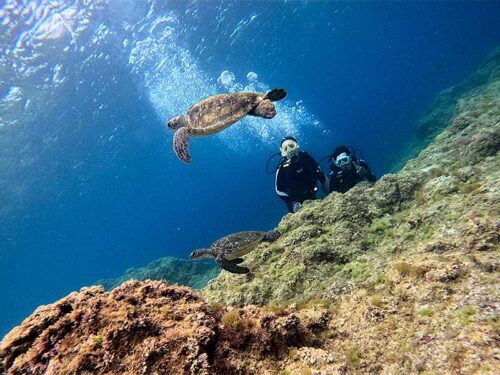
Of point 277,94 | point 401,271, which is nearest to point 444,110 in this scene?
→ point 277,94

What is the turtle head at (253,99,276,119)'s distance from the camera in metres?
4.06

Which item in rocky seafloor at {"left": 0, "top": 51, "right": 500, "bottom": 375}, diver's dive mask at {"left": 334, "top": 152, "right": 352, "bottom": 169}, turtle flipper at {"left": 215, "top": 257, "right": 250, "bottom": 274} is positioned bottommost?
rocky seafloor at {"left": 0, "top": 51, "right": 500, "bottom": 375}

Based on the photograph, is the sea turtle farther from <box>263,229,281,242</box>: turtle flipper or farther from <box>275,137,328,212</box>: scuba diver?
<box>275,137,328,212</box>: scuba diver

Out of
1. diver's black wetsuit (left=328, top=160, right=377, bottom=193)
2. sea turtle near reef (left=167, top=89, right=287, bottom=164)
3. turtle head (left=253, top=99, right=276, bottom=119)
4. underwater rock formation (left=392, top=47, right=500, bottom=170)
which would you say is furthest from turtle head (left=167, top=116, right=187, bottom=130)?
underwater rock formation (left=392, top=47, right=500, bottom=170)

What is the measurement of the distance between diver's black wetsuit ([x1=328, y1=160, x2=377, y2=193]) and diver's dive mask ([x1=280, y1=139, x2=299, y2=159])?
4.08 ft

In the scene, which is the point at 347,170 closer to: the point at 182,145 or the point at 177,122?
the point at 177,122

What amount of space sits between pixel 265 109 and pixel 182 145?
4.50ft

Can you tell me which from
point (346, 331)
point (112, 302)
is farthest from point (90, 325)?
point (346, 331)

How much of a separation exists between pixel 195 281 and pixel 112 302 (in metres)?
10.9

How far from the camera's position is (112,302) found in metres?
2.05

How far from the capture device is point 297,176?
845cm

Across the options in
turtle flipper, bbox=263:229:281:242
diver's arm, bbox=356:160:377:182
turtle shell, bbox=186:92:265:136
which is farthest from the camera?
diver's arm, bbox=356:160:377:182

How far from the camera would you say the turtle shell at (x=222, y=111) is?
14.2 ft

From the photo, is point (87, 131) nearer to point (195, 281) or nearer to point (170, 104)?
point (170, 104)
